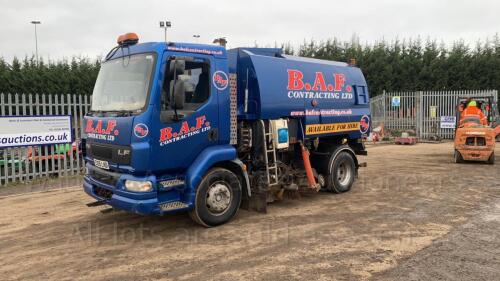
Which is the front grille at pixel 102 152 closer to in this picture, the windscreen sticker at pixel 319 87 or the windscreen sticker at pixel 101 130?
the windscreen sticker at pixel 101 130

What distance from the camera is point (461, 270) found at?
177 inches

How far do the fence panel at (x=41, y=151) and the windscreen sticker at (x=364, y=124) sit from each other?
6.94 meters

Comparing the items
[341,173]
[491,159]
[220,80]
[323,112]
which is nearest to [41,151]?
[220,80]

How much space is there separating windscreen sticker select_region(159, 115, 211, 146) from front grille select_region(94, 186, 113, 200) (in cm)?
115

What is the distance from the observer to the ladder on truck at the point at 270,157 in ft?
22.8

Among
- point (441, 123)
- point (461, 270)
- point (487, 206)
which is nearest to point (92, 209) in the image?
point (461, 270)

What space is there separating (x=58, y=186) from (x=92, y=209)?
2.87 metres

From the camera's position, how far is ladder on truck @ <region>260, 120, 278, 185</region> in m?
6.94

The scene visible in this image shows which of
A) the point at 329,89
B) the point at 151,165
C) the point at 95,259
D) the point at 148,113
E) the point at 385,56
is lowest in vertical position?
the point at 95,259

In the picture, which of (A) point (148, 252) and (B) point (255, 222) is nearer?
(A) point (148, 252)

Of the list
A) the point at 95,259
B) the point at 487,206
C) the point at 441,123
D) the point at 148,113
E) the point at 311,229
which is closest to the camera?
the point at 95,259

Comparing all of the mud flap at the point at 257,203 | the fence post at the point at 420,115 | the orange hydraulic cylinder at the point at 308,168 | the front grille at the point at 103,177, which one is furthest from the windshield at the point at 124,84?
the fence post at the point at 420,115

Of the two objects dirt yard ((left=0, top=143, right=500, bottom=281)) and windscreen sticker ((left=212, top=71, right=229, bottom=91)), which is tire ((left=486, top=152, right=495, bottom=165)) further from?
windscreen sticker ((left=212, top=71, right=229, bottom=91))

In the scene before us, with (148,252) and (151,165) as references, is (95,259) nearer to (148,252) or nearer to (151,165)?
(148,252)
